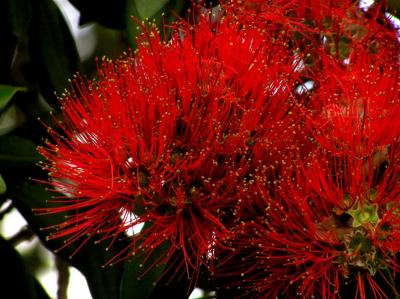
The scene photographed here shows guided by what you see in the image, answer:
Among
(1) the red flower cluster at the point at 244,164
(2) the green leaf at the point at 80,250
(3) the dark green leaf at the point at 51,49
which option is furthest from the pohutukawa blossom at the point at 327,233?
(3) the dark green leaf at the point at 51,49

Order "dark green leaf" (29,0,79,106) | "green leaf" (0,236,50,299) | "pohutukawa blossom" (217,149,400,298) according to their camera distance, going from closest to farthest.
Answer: "pohutukawa blossom" (217,149,400,298) < "green leaf" (0,236,50,299) < "dark green leaf" (29,0,79,106)

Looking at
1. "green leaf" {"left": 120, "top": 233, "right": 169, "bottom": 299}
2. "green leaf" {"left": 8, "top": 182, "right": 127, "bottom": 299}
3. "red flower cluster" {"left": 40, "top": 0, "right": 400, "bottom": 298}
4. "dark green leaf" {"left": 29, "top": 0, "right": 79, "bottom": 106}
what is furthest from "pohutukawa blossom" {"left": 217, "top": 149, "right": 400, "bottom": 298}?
"dark green leaf" {"left": 29, "top": 0, "right": 79, "bottom": 106}

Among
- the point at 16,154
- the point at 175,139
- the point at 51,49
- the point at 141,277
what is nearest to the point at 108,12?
the point at 51,49

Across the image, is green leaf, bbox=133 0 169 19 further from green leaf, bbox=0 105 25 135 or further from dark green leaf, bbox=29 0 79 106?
green leaf, bbox=0 105 25 135

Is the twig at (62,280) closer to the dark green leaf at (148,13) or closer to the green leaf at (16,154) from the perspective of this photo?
the green leaf at (16,154)

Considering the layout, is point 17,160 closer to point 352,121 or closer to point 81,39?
point 81,39

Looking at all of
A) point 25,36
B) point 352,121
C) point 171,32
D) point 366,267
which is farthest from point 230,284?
point 25,36
